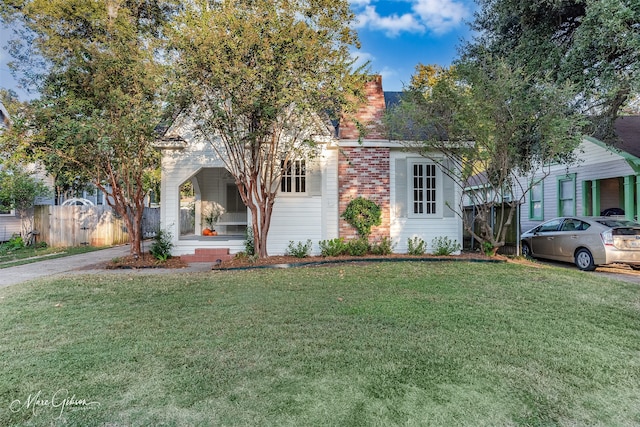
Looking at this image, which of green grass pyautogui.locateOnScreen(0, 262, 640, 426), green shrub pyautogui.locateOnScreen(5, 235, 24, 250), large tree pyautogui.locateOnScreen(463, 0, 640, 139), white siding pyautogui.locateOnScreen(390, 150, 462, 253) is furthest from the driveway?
green shrub pyautogui.locateOnScreen(5, 235, 24, 250)

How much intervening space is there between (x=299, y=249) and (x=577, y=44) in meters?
8.85

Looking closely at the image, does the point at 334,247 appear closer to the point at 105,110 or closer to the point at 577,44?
the point at 105,110

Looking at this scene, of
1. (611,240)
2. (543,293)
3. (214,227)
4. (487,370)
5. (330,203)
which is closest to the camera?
(487,370)

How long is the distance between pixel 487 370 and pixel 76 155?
31.1 feet

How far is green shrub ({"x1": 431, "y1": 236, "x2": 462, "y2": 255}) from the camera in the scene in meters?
10.1

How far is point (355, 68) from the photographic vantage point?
8453mm

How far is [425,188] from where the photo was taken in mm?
10492

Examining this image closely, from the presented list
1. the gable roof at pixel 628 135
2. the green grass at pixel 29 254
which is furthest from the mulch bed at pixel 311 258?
the gable roof at pixel 628 135

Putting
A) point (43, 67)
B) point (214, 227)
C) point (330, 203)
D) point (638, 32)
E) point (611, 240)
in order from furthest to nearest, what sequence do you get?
1. point (214, 227)
2. point (43, 67)
3. point (330, 203)
4. point (611, 240)
5. point (638, 32)

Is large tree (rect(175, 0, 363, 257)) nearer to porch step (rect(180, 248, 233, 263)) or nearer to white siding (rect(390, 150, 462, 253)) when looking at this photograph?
porch step (rect(180, 248, 233, 263))

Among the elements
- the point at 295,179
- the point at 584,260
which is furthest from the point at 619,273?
the point at 295,179

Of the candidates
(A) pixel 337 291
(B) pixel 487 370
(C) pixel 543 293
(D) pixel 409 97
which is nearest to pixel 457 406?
(B) pixel 487 370

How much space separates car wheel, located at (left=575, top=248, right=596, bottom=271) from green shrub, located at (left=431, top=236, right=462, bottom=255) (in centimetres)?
289

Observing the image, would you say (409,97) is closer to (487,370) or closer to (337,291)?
(337,291)
